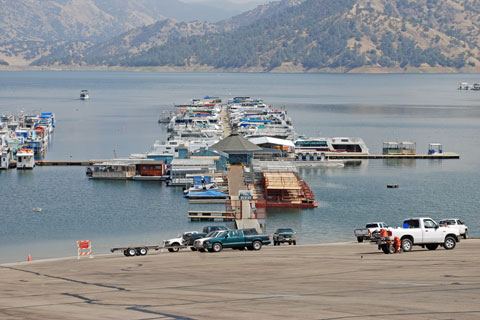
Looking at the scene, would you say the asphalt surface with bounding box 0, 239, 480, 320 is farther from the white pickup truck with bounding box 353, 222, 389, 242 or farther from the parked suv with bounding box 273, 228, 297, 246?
the parked suv with bounding box 273, 228, 297, 246

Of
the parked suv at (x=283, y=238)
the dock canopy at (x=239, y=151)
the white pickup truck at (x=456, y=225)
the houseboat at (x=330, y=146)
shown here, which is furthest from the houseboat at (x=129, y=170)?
the white pickup truck at (x=456, y=225)

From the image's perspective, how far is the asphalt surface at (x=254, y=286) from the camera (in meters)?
20.2

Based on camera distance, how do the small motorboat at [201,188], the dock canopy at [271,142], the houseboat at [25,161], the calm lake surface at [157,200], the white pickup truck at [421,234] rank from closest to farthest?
the white pickup truck at [421,234] < the calm lake surface at [157,200] < the small motorboat at [201,188] < the houseboat at [25,161] < the dock canopy at [271,142]

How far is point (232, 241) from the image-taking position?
1439 inches

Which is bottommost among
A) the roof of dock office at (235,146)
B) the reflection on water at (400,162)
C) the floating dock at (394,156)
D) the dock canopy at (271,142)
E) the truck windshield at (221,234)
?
the truck windshield at (221,234)

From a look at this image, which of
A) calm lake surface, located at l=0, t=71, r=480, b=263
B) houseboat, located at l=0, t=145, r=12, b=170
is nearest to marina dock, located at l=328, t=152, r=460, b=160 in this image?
calm lake surface, located at l=0, t=71, r=480, b=263

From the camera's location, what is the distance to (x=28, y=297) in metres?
23.8

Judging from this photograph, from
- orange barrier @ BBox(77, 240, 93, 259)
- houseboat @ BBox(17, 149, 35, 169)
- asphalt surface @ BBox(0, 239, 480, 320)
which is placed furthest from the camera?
houseboat @ BBox(17, 149, 35, 169)

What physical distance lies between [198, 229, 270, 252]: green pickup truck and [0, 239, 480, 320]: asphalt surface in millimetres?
858

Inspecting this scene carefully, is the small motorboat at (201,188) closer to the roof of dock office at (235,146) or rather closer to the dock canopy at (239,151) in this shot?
the dock canopy at (239,151)

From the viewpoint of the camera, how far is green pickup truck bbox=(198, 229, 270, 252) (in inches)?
1428

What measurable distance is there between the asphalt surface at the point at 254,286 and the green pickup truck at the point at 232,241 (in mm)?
858

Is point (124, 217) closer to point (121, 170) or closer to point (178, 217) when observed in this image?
point (178, 217)

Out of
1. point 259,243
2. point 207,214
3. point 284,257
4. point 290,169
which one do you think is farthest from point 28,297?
point 290,169
